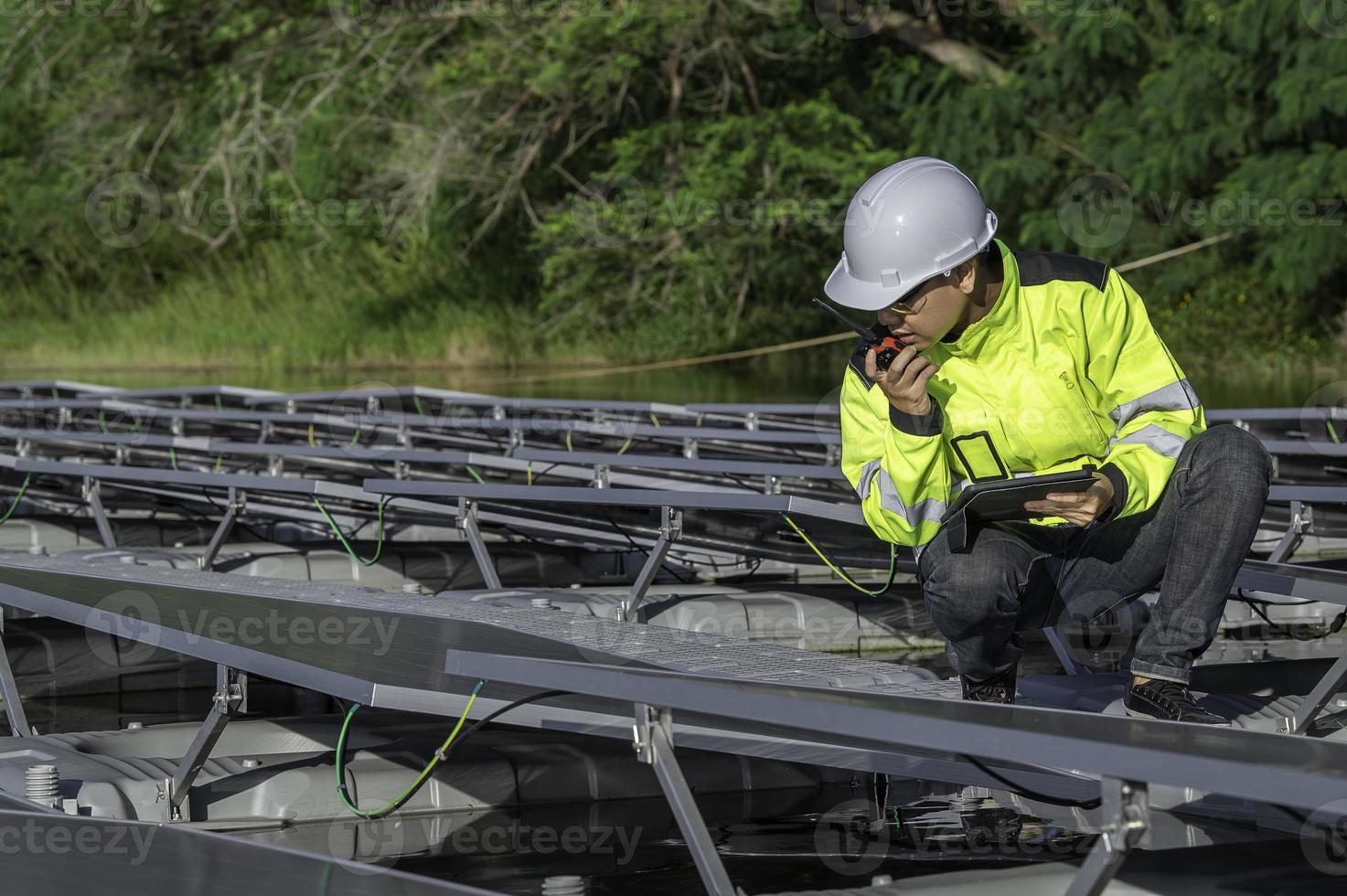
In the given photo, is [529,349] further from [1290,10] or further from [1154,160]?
[1290,10]

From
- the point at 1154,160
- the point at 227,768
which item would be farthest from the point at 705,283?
the point at 227,768

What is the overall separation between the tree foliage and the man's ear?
14618 millimetres

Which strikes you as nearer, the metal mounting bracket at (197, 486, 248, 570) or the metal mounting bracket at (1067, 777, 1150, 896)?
the metal mounting bracket at (1067, 777, 1150, 896)

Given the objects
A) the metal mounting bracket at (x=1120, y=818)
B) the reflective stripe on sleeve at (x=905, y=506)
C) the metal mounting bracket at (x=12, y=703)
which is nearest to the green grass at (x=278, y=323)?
the metal mounting bracket at (x=12, y=703)

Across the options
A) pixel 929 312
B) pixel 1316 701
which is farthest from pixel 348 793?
pixel 1316 701

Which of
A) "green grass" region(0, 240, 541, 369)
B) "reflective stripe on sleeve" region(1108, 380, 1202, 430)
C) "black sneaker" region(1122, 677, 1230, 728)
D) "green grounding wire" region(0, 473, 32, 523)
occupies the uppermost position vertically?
"reflective stripe on sleeve" region(1108, 380, 1202, 430)

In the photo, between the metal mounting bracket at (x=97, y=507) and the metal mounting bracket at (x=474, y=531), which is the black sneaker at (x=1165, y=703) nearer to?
the metal mounting bracket at (x=474, y=531)

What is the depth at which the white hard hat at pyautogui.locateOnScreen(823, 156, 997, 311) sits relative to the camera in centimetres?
371

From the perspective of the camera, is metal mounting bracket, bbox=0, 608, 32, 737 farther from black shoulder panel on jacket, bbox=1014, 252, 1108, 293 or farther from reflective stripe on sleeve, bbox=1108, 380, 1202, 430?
reflective stripe on sleeve, bbox=1108, 380, 1202, 430

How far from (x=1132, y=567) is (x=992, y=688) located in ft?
1.36

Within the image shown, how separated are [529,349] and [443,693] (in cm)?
2371

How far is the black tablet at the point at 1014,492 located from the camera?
11.9ft

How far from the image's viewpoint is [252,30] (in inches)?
989

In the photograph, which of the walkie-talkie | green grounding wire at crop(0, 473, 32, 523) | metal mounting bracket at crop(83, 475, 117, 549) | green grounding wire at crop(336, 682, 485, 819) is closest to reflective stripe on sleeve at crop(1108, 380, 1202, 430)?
the walkie-talkie
